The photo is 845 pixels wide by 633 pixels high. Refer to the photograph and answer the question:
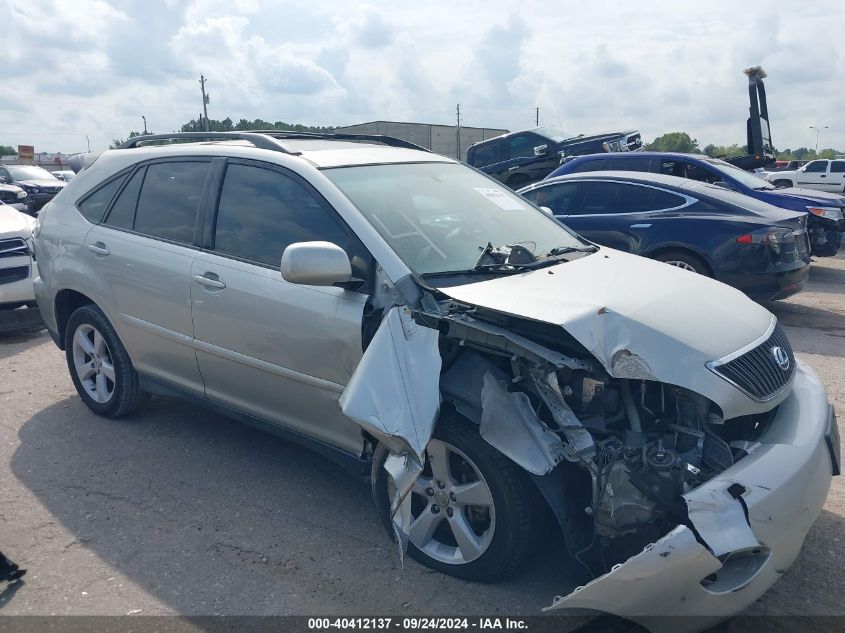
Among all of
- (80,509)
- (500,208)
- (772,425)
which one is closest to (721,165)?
(500,208)

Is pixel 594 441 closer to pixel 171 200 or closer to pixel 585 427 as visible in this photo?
pixel 585 427

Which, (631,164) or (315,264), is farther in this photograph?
(631,164)

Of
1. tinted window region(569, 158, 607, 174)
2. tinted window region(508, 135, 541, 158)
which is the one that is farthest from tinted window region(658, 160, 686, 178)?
tinted window region(508, 135, 541, 158)

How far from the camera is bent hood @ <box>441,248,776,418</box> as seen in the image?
2.86 metres

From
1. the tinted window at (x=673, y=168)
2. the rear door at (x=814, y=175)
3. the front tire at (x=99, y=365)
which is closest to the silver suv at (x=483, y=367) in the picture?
the front tire at (x=99, y=365)

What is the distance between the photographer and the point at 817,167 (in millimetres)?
24609

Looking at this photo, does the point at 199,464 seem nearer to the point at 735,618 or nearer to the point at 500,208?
the point at 500,208

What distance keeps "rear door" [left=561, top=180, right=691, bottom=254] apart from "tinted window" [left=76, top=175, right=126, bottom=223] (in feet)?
17.3

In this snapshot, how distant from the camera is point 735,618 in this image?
9.93 ft

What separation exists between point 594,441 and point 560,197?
6593mm

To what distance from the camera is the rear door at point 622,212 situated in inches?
325

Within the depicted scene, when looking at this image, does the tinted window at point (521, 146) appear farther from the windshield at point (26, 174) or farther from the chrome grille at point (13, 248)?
the windshield at point (26, 174)

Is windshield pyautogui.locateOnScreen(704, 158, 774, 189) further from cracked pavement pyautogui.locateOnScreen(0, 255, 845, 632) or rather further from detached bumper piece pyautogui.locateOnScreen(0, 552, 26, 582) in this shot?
detached bumper piece pyautogui.locateOnScreen(0, 552, 26, 582)

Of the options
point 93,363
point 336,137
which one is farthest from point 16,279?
point 336,137
